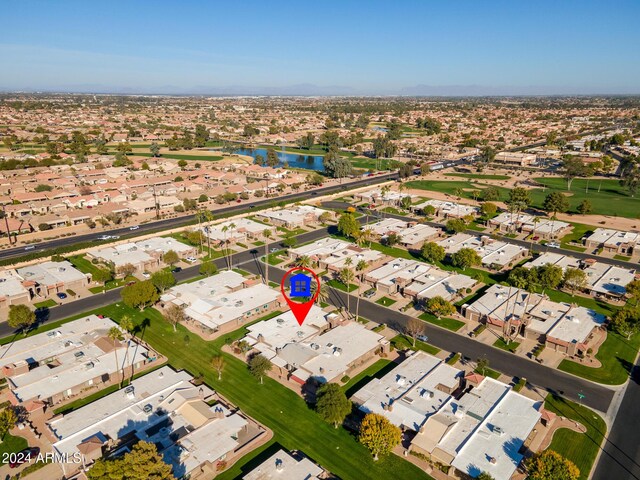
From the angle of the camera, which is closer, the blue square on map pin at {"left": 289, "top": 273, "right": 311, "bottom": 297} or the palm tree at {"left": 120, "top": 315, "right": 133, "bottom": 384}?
the palm tree at {"left": 120, "top": 315, "right": 133, "bottom": 384}

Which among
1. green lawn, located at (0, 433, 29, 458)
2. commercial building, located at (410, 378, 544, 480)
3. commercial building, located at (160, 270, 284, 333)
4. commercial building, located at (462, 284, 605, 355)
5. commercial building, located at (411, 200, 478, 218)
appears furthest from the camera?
commercial building, located at (411, 200, 478, 218)

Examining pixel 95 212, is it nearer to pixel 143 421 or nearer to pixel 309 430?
pixel 143 421

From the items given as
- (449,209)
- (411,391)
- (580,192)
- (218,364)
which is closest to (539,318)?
(411,391)

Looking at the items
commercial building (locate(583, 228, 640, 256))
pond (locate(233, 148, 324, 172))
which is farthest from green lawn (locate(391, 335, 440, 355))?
pond (locate(233, 148, 324, 172))

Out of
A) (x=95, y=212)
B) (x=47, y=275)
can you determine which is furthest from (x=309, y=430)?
(x=95, y=212)

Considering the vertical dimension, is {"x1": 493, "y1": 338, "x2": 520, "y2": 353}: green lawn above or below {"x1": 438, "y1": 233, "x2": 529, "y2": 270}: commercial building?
below

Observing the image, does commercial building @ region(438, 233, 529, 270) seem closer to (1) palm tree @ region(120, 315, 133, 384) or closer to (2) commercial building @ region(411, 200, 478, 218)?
(2) commercial building @ region(411, 200, 478, 218)

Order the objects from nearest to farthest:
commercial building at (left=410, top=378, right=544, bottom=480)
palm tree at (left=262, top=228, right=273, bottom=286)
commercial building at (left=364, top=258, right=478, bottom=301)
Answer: commercial building at (left=410, top=378, right=544, bottom=480) < commercial building at (left=364, top=258, right=478, bottom=301) < palm tree at (left=262, top=228, right=273, bottom=286)
